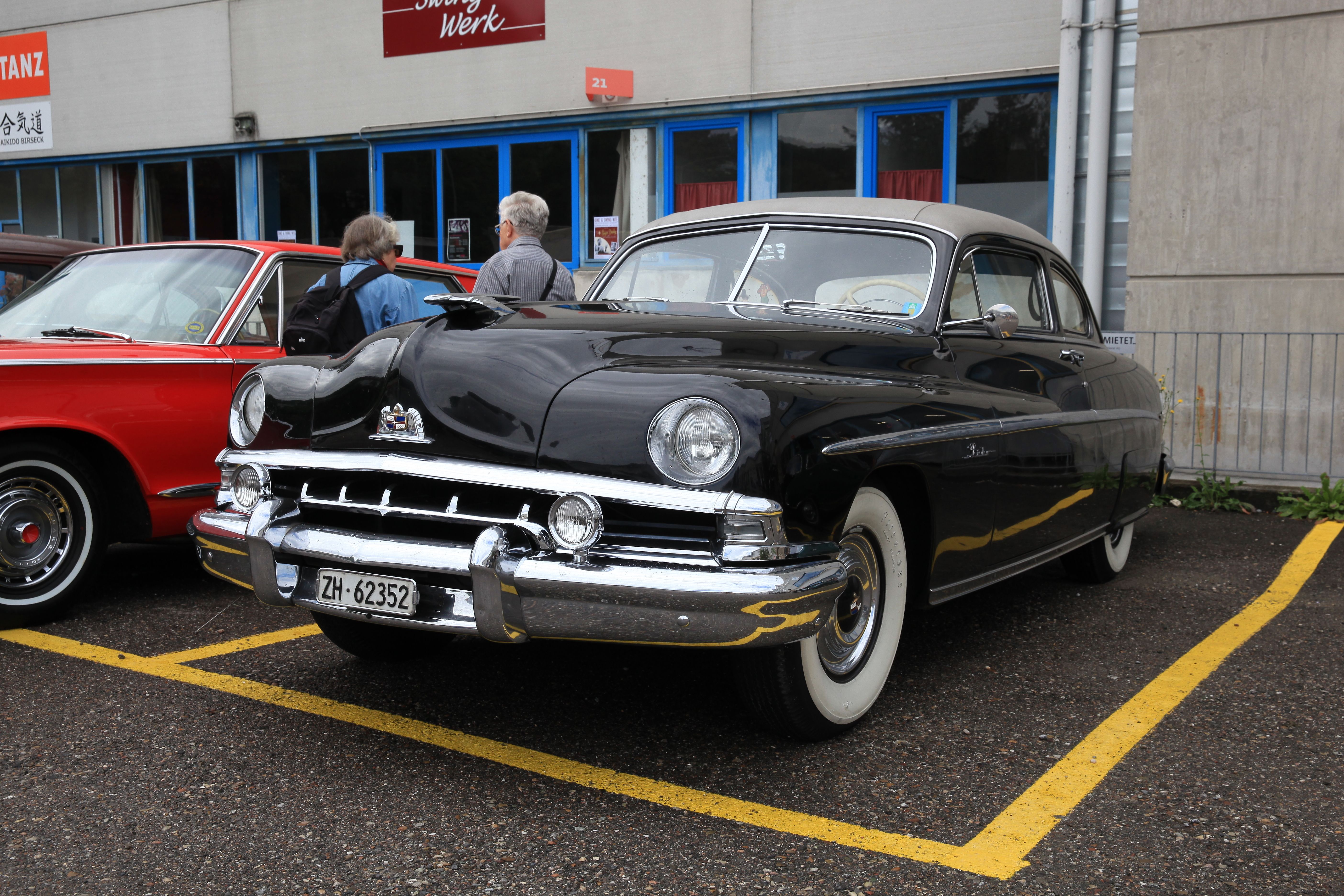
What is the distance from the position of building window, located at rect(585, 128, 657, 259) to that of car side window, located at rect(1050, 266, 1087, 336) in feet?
24.9

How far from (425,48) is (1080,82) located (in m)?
7.69

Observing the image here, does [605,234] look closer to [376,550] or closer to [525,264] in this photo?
[525,264]

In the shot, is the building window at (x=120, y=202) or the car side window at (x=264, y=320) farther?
the building window at (x=120, y=202)

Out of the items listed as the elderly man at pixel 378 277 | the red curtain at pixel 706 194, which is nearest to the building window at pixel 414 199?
the red curtain at pixel 706 194

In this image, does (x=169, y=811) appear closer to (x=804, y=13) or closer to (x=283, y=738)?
(x=283, y=738)

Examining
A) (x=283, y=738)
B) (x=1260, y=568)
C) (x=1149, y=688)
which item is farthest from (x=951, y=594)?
(x=1260, y=568)

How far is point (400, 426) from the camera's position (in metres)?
3.22

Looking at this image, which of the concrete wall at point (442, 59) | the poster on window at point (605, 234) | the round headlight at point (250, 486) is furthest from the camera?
the poster on window at point (605, 234)

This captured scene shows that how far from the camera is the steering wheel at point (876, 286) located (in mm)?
4094

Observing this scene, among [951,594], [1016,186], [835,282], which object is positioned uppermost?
[1016,186]

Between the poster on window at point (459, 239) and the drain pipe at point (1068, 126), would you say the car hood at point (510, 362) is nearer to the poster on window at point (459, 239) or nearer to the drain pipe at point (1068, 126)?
the drain pipe at point (1068, 126)

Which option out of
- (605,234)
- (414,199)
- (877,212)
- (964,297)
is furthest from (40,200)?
(964,297)

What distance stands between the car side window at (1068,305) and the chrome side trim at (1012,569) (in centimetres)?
92

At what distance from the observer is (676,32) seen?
12.1 metres
